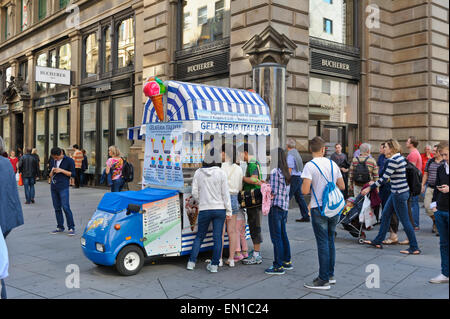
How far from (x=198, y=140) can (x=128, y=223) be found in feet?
6.57

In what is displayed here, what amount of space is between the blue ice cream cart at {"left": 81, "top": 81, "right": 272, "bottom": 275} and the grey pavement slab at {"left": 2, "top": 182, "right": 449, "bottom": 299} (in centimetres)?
35

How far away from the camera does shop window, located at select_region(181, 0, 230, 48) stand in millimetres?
13656

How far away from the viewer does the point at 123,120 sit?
59.9 feet

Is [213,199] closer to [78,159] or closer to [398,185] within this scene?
[398,185]

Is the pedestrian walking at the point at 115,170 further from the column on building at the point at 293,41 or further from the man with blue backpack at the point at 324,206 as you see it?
the man with blue backpack at the point at 324,206

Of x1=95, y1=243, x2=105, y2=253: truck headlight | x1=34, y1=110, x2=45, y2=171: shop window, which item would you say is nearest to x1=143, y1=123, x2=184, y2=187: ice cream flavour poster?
x1=95, y1=243, x2=105, y2=253: truck headlight

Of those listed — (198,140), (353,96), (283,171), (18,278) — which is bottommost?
(18,278)

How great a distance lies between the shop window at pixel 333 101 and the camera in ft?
43.6

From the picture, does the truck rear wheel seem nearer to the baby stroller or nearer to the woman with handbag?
the woman with handbag

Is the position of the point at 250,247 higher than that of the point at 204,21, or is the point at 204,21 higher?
the point at 204,21

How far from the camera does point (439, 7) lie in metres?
15.2

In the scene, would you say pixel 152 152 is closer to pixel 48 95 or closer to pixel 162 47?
pixel 162 47
